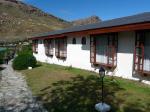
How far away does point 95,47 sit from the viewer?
1412cm

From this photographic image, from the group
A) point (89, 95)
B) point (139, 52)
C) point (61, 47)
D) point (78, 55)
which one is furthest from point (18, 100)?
point (61, 47)

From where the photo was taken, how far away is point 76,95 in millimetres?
8891

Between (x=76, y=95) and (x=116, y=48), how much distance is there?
458 centimetres

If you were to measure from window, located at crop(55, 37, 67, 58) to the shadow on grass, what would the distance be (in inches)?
310

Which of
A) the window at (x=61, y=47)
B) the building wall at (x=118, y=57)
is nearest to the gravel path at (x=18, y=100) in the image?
the building wall at (x=118, y=57)

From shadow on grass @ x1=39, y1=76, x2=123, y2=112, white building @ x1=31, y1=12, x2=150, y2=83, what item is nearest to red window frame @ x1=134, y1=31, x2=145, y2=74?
white building @ x1=31, y1=12, x2=150, y2=83

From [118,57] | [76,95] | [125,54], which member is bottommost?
[76,95]

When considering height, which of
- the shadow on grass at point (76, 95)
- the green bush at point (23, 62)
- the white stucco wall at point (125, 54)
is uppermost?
the white stucco wall at point (125, 54)

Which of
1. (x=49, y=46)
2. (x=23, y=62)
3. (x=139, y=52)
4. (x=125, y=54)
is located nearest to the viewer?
(x=139, y=52)

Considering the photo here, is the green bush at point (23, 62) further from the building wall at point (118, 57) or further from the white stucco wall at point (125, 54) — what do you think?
the white stucco wall at point (125, 54)

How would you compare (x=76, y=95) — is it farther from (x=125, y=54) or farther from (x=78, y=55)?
(x=78, y=55)

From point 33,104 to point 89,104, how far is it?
6.53 ft

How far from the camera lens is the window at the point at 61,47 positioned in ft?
63.4

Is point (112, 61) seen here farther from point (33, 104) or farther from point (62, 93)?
point (33, 104)
